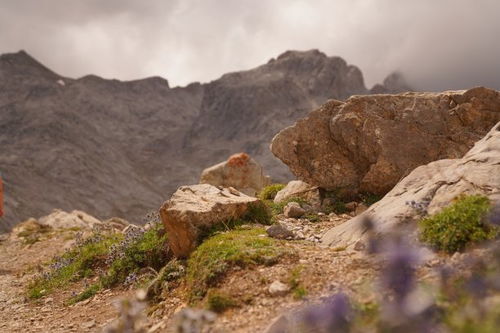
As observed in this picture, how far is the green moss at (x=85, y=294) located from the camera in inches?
426

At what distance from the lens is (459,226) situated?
271 inches

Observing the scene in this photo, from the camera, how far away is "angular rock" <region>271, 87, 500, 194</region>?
13.5m

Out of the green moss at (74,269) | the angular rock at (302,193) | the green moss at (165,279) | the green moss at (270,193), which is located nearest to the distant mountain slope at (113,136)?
the green moss at (270,193)

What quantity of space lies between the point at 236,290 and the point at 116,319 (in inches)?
110

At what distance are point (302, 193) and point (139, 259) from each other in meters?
6.36

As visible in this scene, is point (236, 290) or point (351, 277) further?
point (236, 290)

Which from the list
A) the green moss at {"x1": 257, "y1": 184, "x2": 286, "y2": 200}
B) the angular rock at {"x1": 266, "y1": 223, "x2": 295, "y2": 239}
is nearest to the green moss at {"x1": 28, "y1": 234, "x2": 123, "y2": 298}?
the angular rock at {"x1": 266, "y1": 223, "x2": 295, "y2": 239}

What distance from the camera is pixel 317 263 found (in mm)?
7512

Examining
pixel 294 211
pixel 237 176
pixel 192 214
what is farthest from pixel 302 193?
pixel 237 176

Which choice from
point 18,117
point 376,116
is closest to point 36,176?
point 18,117

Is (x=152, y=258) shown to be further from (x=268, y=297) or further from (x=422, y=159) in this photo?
(x=422, y=159)

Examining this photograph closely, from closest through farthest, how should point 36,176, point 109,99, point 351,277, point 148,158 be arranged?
point 351,277 < point 36,176 < point 148,158 < point 109,99

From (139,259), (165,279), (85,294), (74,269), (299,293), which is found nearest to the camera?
(299,293)

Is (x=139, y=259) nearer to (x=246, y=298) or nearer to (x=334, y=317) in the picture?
(x=246, y=298)
